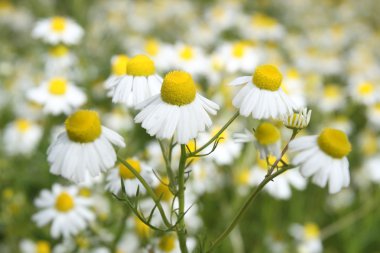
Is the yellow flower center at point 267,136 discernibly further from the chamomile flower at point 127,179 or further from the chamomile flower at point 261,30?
the chamomile flower at point 261,30

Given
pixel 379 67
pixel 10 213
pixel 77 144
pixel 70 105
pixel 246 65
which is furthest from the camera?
pixel 379 67

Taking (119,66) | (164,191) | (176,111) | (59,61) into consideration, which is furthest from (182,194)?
(59,61)

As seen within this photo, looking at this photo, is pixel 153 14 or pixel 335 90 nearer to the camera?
pixel 335 90

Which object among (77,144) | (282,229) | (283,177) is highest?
(77,144)

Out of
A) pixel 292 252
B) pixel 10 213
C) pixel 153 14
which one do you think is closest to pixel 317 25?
pixel 153 14

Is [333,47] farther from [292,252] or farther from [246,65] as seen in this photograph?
[292,252]

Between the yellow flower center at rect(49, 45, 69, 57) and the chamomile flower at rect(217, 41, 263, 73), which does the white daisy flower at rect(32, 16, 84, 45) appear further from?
the chamomile flower at rect(217, 41, 263, 73)

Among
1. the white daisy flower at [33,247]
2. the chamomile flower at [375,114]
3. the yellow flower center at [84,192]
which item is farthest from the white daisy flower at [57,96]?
the chamomile flower at [375,114]

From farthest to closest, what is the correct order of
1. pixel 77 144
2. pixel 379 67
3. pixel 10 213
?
pixel 379 67 → pixel 10 213 → pixel 77 144
